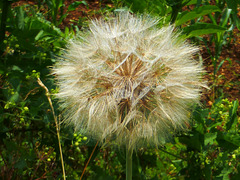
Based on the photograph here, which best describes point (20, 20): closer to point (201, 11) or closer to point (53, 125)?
point (53, 125)

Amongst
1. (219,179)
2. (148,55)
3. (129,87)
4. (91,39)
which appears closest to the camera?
(129,87)

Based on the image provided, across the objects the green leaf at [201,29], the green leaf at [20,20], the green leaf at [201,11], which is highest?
the green leaf at [201,11]

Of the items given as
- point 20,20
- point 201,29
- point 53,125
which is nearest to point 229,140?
point 201,29

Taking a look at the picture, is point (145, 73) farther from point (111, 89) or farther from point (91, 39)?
point (91, 39)

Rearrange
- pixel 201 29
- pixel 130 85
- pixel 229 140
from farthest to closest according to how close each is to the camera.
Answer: pixel 201 29 → pixel 229 140 → pixel 130 85

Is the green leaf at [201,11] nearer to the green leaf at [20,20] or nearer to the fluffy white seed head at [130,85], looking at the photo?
the fluffy white seed head at [130,85]

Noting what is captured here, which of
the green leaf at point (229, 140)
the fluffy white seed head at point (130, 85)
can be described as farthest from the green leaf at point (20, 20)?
the green leaf at point (229, 140)

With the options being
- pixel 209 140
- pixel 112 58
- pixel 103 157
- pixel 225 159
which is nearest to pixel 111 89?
pixel 112 58

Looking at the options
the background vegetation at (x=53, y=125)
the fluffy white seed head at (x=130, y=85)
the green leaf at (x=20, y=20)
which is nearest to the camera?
the fluffy white seed head at (x=130, y=85)
